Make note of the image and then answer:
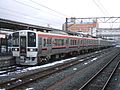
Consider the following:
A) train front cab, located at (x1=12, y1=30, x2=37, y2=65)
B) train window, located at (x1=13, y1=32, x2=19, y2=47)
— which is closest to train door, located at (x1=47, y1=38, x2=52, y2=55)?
train front cab, located at (x1=12, y1=30, x2=37, y2=65)

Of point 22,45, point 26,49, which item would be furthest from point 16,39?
point 26,49

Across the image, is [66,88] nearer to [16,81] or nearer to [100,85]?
[100,85]

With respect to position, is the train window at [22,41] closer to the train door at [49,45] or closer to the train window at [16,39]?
the train window at [16,39]

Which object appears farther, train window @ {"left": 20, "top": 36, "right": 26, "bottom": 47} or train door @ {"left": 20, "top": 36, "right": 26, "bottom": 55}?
train window @ {"left": 20, "top": 36, "right": 26, "bottom": 47}

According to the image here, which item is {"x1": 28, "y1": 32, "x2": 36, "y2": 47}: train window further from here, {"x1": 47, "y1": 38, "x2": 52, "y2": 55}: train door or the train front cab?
{"x1": 47, "y1": 38, "x2": 52, "y2": 55}: train door

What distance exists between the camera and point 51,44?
841 inches

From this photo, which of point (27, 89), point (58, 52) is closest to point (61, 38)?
point (58, 52)

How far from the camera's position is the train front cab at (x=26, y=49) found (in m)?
18.3

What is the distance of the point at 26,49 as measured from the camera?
1839 cm

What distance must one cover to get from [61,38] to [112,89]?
46.9 ft

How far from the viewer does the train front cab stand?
1827 cm

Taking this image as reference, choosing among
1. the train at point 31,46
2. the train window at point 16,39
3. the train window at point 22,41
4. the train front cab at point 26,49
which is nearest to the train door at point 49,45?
the train at point 31,46

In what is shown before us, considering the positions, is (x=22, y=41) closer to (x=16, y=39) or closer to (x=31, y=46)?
(x=16, y=39)

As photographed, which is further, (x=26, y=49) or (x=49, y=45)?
(x=49, y=45)
